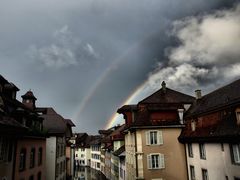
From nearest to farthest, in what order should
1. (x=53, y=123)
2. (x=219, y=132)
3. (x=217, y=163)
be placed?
(x=219, y=132) → (x=217, y=163) → (x=53, y=123)

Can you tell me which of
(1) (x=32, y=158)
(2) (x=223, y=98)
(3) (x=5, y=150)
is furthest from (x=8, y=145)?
(2) (x=223, y=98)

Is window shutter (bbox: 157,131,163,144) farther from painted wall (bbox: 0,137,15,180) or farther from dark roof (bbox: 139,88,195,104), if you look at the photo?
painted wall (bbox: 0,137,15,180)

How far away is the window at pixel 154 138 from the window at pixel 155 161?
1.50 metres

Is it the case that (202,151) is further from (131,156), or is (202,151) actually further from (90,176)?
(90,176)

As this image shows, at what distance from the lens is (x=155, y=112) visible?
97.5 ft

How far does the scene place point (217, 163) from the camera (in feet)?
70.3

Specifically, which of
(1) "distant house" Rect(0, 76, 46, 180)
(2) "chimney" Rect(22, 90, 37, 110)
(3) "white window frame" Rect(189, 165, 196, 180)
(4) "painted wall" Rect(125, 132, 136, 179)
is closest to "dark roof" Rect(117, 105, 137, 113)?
(4) "painted wall" Rect(125, 132, 136, 179)

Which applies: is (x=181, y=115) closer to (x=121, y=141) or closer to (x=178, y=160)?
(x=178, y=160)

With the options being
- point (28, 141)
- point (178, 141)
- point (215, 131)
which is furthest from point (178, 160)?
point (28, 141)

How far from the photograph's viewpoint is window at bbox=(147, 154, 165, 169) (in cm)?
2766

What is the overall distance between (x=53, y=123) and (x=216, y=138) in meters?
27.4

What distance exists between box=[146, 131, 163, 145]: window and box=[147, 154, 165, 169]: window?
59.1 inches

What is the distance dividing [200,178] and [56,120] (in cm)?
2543

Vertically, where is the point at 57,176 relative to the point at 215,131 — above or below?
below
